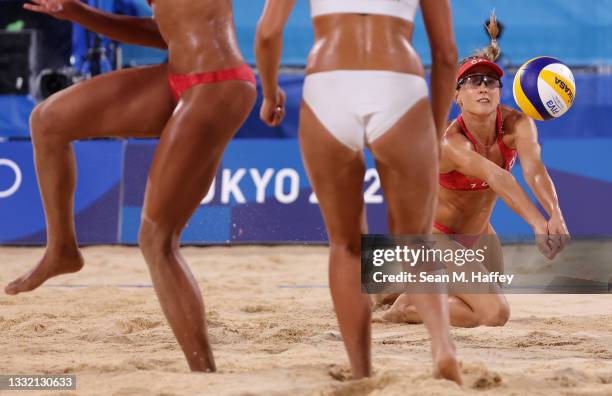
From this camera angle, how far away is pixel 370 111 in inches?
119

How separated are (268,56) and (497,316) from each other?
2.58 metres

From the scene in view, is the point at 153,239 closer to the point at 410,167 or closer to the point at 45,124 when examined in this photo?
the point at 45,124

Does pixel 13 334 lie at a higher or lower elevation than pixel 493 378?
lower

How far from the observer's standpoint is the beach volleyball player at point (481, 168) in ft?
15.3

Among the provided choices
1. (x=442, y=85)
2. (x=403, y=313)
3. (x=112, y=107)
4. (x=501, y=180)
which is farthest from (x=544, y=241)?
(x=112, y=107)

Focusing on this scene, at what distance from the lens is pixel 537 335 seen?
4.77 meters

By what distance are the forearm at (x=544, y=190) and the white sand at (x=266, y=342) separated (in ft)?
2.28

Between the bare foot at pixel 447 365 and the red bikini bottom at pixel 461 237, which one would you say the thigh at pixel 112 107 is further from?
the red bikini bottom at pixel 461 237

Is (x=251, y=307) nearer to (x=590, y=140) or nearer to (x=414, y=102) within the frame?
A: (x=414, y=102)

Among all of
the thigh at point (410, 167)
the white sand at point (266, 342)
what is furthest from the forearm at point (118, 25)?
the white sand at point (266, 342)

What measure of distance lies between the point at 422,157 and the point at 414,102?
19 centimetres

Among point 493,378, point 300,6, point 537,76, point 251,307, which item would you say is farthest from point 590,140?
point 493,378

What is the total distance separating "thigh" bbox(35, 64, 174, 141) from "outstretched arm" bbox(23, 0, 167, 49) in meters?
0.23

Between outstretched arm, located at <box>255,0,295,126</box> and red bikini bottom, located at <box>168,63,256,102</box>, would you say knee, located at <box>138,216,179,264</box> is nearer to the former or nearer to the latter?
red bikini bottom, located at <box>168,63,256,102</box>
